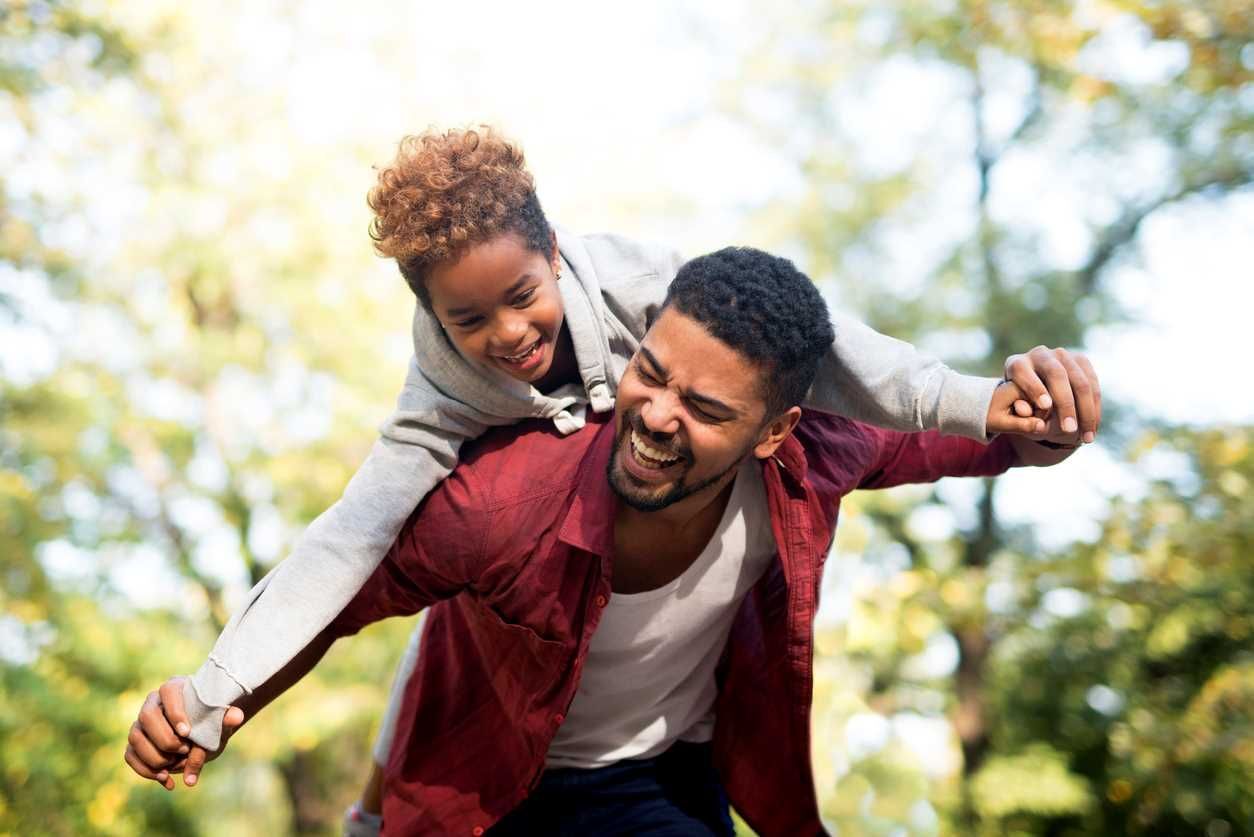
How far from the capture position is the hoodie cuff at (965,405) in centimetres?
196

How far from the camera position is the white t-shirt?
2320 mm

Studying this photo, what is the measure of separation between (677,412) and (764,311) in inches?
8.7

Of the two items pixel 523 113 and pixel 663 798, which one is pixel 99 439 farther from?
pixel 663 798

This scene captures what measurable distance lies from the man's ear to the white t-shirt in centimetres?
17

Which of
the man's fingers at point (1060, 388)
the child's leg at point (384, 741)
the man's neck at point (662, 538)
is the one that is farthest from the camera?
the child's leg at point (384, 741)

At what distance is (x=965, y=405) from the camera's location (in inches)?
77.7

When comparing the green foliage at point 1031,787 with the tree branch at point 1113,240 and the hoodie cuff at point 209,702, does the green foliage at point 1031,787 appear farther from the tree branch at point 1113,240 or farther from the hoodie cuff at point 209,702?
the hoodie cuff at point 209,702

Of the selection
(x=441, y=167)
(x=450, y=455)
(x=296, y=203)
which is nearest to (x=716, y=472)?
(x=450, y=455)

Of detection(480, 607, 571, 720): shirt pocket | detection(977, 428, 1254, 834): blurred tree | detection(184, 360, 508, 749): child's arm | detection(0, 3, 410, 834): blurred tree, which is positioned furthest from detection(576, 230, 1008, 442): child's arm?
detection(0, 3, 410, 834): blurred tree

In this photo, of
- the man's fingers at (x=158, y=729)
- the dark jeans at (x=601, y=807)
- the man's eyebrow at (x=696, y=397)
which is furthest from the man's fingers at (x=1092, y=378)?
the man's fingers at (x=158, y=729)

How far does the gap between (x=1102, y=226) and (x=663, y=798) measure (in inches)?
369

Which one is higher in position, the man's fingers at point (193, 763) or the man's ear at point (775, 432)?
the man's ear at point (775, 432)

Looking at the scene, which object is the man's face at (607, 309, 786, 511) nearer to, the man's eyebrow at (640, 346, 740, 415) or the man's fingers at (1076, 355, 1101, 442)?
the man's eyebrow at (640, 346, 740, 415)

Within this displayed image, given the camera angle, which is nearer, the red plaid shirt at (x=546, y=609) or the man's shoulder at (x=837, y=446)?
the red plaid shirt at (x=546, y=609)
